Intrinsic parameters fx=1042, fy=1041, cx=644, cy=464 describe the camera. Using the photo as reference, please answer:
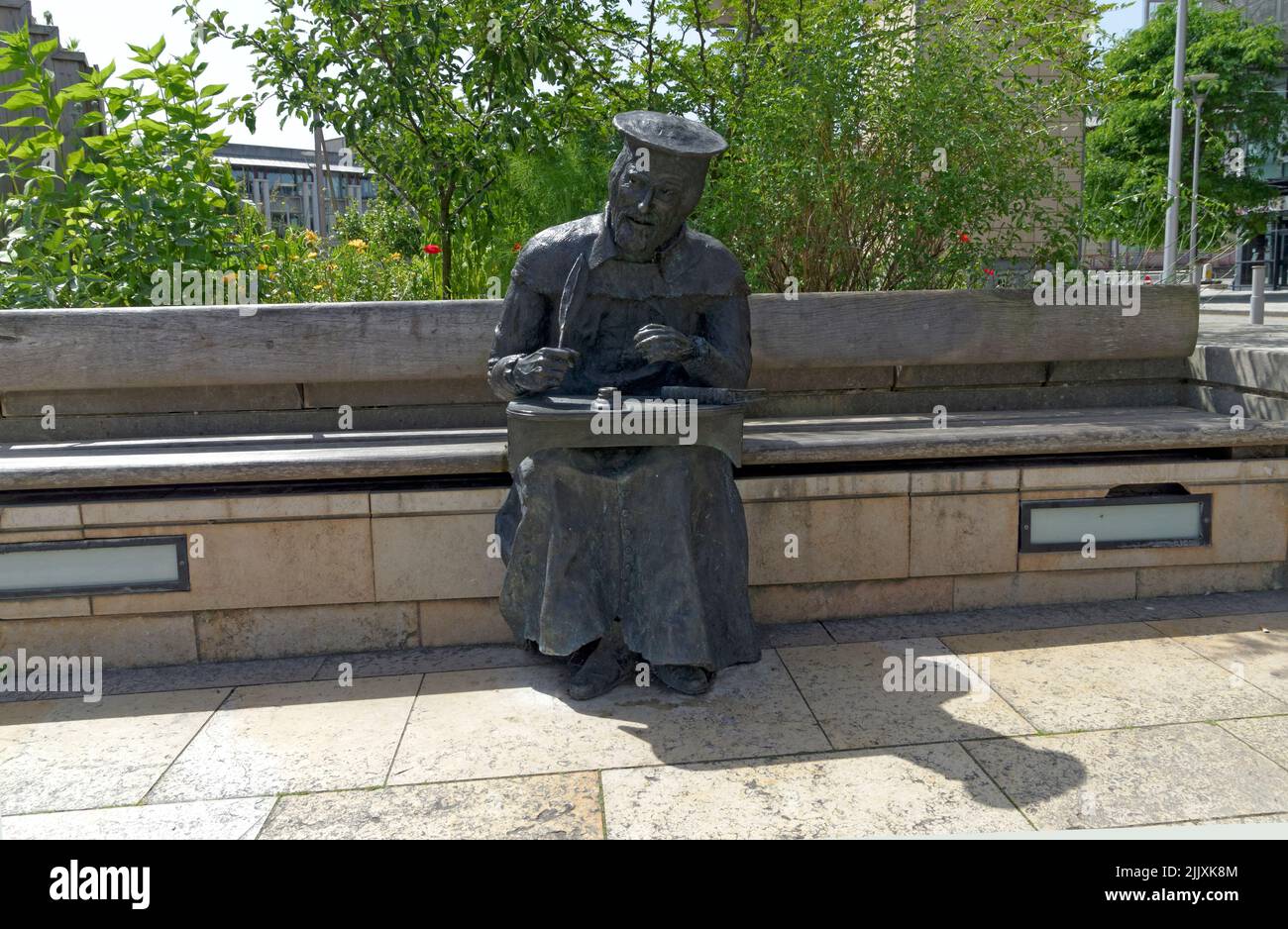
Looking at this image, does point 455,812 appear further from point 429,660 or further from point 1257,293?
point 1257,293

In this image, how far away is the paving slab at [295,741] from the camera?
324 centimetres

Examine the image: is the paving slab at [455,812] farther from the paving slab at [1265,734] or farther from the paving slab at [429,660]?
the paving slab at [1265,734]

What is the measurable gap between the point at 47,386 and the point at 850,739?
4138mm

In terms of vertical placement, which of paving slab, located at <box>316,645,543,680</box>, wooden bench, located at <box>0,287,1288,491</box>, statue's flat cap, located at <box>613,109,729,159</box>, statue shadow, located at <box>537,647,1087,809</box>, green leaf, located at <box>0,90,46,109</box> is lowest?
statue shadow, located at <box>537,647,1087,809</box>

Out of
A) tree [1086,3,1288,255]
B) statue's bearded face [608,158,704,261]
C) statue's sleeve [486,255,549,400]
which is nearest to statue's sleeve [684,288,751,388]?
statue's bearded face [608,158,704,261]

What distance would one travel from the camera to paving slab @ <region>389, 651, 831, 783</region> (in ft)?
11.0

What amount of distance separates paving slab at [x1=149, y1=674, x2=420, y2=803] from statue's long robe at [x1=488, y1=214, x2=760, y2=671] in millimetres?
612

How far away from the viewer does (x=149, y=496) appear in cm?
431

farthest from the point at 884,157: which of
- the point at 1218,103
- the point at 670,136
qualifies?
the point at 1218,103

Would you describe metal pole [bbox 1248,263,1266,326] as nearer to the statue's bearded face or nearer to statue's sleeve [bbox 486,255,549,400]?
the statue's bearded face

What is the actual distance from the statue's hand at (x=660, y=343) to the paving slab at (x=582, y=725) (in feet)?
4.08

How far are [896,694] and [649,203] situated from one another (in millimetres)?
2000

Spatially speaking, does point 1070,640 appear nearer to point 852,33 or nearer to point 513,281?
point 513,281

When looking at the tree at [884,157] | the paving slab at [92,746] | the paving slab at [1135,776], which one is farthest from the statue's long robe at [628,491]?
the tree at [884,157]
